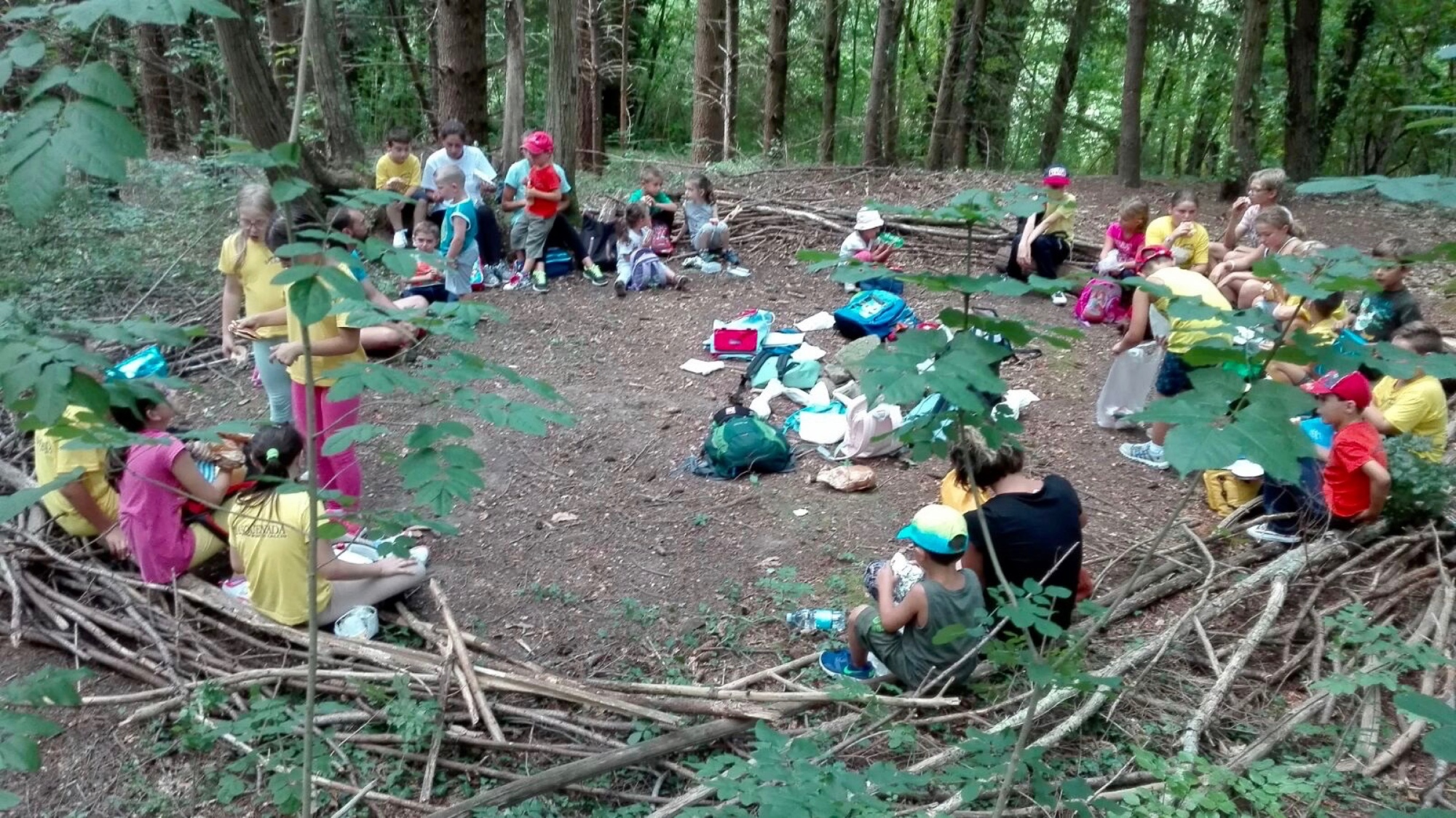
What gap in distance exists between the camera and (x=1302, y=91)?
12.9 metres

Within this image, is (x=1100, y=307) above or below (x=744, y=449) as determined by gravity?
above

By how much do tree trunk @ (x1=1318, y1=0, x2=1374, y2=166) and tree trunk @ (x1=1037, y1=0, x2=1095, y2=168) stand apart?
4.04 meters

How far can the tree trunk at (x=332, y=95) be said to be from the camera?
962cm

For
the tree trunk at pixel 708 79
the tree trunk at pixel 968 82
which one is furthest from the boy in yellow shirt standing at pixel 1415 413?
the tree trunk at pixel 968 82

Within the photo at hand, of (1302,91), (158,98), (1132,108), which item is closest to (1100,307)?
(1132,108)

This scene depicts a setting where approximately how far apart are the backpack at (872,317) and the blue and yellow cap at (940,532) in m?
3.89

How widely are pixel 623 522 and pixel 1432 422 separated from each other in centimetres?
424

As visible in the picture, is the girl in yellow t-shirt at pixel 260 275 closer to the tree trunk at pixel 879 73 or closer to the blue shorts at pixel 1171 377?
the blue shorts at pixel 1171 377

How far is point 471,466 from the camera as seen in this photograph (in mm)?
2109

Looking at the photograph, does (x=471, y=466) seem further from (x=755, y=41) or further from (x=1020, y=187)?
(x=755, y=41)

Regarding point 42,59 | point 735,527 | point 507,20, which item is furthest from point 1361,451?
point 507,20

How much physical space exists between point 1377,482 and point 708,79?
12086 mm

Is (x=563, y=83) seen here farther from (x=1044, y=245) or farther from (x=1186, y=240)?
(x=1186, y=240)

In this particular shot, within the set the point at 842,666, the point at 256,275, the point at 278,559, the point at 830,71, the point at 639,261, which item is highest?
the point at 830,71
